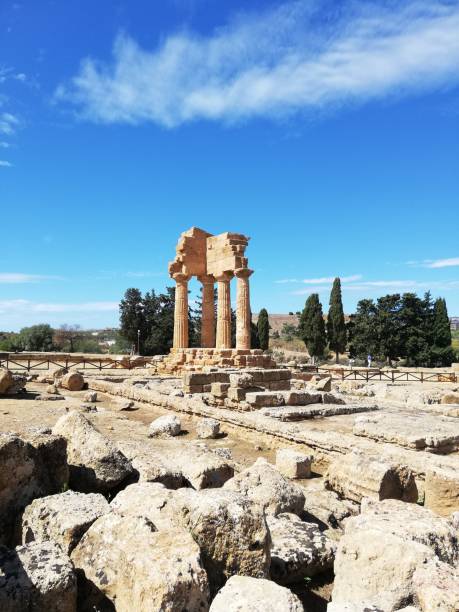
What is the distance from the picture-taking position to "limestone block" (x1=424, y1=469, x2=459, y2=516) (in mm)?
4727

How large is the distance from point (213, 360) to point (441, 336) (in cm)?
2909

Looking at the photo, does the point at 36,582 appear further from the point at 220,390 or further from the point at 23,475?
the point at 220,390

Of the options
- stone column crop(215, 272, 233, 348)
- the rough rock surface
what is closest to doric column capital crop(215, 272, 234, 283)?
stone column crop(215, 272, 233, 348)

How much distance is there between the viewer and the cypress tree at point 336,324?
45438 mm

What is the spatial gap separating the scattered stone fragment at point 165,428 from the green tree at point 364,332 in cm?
3670

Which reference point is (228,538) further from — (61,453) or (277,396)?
(277,396)

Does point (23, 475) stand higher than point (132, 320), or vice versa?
point (132, 320)

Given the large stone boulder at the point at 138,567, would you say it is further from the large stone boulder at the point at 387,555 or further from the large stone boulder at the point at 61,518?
the large stone boulder at the point at 387,555

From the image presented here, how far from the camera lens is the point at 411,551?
283cm

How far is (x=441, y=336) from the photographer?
41531 mm

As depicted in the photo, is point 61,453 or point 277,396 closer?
point 61,453

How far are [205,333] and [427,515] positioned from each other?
22.9m

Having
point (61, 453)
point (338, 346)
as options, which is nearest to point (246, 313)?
Result: point (61, 453)

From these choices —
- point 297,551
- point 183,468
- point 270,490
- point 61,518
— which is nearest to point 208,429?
point 183,468
